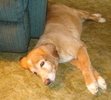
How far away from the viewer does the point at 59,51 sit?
2078mm

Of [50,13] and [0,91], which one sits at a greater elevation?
[50,13]

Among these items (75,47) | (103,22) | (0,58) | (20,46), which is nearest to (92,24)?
(103,22)

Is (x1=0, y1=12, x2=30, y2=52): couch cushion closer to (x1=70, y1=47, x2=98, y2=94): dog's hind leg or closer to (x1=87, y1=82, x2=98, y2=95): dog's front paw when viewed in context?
(x1=70, y1=47, x2=98, y2=94): dog's hind leg

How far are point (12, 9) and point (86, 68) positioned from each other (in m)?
0.88

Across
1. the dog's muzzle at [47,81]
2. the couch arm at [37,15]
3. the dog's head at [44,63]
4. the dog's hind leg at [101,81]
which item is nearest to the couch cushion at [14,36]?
the couch arm at [37,15]

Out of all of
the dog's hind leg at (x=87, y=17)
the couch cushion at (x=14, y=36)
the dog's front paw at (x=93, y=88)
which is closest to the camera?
the dog's front paw at (x=93, y=88)

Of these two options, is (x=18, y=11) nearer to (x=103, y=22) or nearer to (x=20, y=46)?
(x=20, y=46)

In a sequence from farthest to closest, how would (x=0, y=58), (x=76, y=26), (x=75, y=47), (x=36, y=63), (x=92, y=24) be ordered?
(x=92, y=24), (x=76, y=26), (x=0, y=58), (x=75, y=47), (x=36, y=63)

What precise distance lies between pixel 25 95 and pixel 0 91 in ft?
0.79

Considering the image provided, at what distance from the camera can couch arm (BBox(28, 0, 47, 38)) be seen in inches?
86.4

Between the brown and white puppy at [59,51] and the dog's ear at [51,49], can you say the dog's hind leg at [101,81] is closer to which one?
the brown and white puppy at [59,51]

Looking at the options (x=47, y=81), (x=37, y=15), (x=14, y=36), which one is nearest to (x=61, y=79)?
(x=47, y=81)

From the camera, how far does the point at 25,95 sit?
1.90 meters

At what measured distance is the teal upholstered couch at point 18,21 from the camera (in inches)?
74.5
